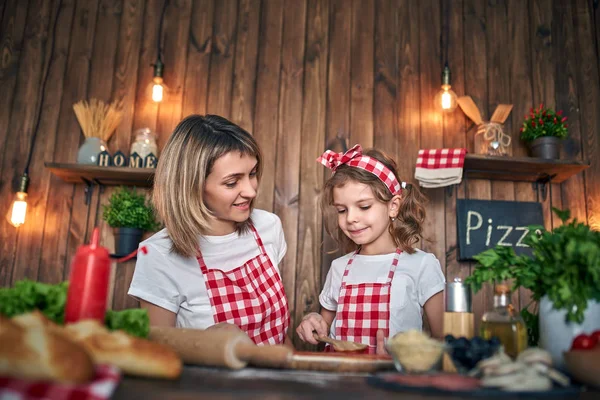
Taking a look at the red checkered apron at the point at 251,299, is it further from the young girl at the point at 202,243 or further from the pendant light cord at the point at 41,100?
the pendant light cord at the point at 41,100

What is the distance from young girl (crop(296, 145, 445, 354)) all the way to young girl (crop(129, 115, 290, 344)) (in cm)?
27

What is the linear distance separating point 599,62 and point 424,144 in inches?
46.4

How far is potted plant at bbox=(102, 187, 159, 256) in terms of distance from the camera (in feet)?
7.74

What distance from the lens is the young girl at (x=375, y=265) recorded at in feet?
5.73

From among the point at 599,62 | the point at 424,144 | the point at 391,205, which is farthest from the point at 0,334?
the point at 599,62

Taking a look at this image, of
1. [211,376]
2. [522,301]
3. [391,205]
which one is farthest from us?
[522,301]

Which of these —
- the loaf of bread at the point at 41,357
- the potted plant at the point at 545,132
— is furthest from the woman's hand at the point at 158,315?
the potted plant at the point at 545,132

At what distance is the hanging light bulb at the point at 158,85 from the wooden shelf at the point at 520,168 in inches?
64.5

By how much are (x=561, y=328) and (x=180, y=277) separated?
1162 millimetres

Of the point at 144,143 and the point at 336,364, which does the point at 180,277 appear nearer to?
the point at 336,364

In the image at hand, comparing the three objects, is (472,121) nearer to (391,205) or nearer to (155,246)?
(391,205)

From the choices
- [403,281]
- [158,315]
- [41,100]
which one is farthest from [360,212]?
[41,100]

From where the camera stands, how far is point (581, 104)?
8.96 feet

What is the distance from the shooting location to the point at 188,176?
1649 millimetres
